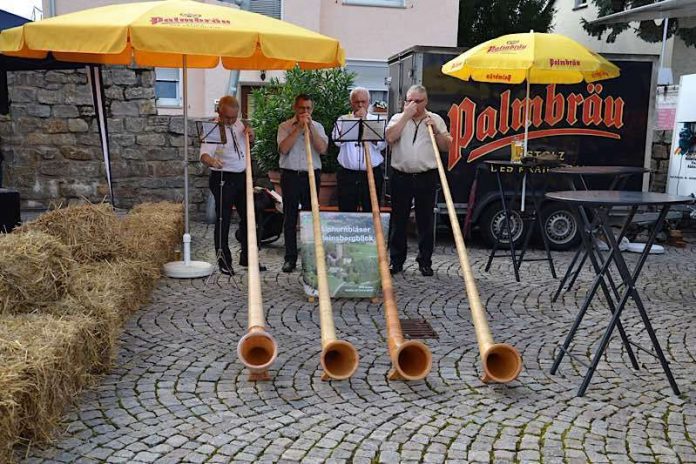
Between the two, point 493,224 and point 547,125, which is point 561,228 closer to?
point 493,224

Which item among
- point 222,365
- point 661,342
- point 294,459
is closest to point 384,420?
point 294,459

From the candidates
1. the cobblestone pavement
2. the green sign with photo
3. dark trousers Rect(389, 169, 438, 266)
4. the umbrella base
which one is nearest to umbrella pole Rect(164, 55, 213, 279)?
the umbrella base

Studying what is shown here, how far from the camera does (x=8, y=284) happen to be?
4.22 meters

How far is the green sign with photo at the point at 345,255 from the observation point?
600 centimetres

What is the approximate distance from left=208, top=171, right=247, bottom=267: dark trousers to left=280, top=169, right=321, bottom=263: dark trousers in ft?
1.31

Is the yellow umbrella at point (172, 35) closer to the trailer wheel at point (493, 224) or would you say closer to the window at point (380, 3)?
the trailer wheel at point (493, 224)

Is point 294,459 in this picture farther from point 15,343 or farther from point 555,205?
point 555,205

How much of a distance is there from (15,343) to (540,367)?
3.00 meters

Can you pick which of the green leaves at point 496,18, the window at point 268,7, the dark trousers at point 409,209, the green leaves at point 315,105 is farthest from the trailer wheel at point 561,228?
the green leaves at point 496,18

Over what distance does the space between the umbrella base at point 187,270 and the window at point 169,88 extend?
8.69 m

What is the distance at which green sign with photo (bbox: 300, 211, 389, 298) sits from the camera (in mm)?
6004

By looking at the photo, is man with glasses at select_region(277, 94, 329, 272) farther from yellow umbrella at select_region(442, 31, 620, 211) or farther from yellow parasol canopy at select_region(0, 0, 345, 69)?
yellow umbrella at select_region(442, 31, 620, 211)

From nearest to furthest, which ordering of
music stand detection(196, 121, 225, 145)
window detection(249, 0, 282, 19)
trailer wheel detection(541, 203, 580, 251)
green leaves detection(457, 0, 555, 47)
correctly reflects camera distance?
music stand detection(196, 121, 225, 145)
trailer wheel detection(541, 203, 580, 251)
window detection(249, 0, 282, 19)
green leaves detection(457, 0, 555, 47)

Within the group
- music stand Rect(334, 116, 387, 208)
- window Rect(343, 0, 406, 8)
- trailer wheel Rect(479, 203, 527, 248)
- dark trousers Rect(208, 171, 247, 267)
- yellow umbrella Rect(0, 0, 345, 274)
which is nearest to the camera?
yellow umbrella Rect(0, 0, 345, 274)
